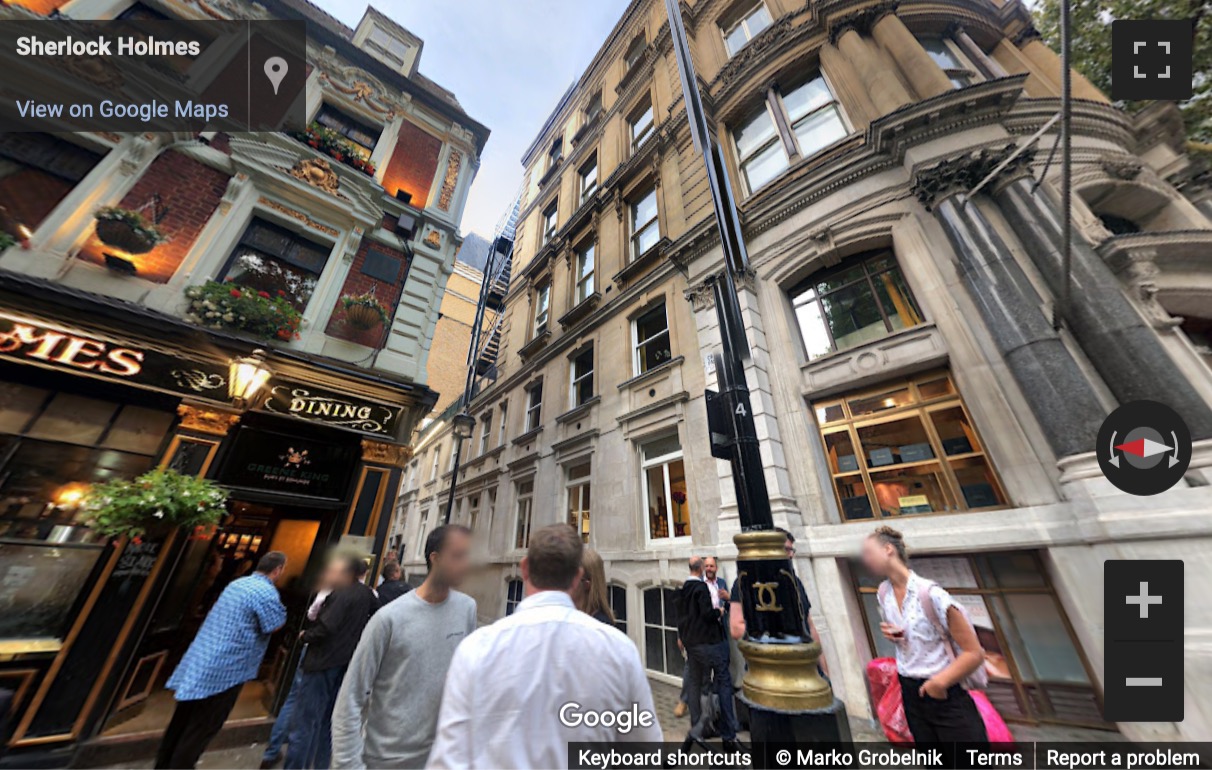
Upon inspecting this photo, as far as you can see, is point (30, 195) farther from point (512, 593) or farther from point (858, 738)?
point (858, 738)

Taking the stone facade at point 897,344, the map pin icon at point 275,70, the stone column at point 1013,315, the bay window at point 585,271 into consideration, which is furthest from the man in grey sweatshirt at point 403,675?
the bay window at point 585,271

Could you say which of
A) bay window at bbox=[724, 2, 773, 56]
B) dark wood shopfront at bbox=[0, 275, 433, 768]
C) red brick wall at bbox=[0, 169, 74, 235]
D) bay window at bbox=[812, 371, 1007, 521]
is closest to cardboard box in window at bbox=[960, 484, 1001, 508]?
bay window at bbox=[812, 371, 1007, 521]

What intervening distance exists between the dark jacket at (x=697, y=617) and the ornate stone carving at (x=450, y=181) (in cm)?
960

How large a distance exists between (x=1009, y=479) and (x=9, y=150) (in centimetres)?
1470

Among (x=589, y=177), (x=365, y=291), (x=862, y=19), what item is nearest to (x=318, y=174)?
(x=365, y=291)

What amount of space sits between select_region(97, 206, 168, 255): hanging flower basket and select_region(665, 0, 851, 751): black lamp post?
319 inches

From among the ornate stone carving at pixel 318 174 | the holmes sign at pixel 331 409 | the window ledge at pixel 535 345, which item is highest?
the window ledge at pixel 535 345

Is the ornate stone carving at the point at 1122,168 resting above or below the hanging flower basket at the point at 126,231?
above

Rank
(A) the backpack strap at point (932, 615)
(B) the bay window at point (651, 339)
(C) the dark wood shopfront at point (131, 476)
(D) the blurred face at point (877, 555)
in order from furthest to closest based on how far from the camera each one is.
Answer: (B) the bay window at point (651, 339)
(C) the dark wood shopfront at point (131, 476)
(D) the blurred face at point (877, 555)
(A) the backpack strap at point (932, 615)

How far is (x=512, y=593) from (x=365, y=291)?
8.87 metres

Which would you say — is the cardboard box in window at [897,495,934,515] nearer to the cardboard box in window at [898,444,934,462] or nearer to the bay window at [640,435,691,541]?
the cardboard box in window at [898,444,934,462]

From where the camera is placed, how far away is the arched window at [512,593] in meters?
10.8

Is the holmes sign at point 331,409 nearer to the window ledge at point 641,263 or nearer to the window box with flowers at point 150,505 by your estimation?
the window box with flowers at point 150,505

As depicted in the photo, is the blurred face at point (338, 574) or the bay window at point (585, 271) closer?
the blurred face at point (338, 574)
